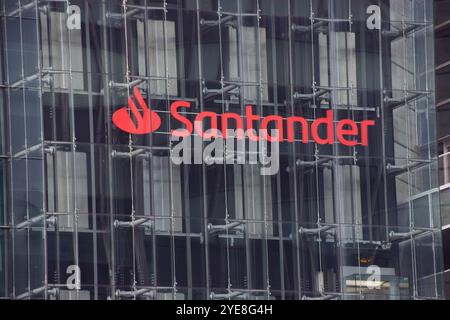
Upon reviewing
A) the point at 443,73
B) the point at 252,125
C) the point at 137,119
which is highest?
the point at 443,73

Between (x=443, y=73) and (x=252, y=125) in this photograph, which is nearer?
(x=252, y=125)

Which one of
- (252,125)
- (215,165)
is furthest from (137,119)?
(252,125)

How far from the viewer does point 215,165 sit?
207 ft

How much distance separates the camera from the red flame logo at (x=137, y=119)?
204 ft

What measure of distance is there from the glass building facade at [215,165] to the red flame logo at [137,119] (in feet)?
0.53

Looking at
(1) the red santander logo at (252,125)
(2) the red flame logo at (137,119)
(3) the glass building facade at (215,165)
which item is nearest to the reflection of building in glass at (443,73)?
(3) the glass building facade at (215,165)

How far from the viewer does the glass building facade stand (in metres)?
61.3

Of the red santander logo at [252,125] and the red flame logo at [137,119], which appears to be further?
the red santander logo at [252,125]

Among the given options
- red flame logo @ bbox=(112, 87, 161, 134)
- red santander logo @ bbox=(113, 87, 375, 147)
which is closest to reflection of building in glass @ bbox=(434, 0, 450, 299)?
red santander logo @ bbox=(113, 87, 375, 147)

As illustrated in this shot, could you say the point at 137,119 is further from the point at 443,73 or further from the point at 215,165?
the point at 443,73

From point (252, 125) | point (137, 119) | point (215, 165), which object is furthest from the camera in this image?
point (252, 125)

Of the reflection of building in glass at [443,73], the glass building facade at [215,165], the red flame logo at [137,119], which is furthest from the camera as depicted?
the reflection of building in glass at [443,73]

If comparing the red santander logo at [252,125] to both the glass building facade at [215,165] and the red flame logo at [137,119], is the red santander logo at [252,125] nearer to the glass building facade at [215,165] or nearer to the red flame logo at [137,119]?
the red flame logo at [137,119]

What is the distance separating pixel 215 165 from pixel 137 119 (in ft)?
7.79
